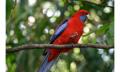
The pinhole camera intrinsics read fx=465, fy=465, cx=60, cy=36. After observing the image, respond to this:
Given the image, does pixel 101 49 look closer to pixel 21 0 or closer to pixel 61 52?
pixel 61 52

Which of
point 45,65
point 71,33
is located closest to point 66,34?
point 71,33

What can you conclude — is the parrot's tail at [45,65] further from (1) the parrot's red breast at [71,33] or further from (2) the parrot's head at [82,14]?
(2) the parrot's head at [82,14]

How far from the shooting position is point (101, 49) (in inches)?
74.2

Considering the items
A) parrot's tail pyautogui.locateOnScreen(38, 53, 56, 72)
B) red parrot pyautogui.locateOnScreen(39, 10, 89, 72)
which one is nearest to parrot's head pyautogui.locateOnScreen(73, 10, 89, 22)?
red parrot pyautogui.locateOnScreen(39, 10, 89, 72)

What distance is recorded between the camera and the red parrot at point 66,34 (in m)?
1.90

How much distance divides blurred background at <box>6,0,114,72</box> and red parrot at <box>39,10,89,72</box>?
0.7 inches

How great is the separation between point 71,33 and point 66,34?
0.07 feet

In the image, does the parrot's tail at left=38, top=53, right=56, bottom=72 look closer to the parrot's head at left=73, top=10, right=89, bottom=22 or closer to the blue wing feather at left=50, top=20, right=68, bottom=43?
the blue wing feather at left=50, top=20, right=68, bottom=43

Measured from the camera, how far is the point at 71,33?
6.27ft

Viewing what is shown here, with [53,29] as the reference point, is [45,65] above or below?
below

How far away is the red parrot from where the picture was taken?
1.90 metres

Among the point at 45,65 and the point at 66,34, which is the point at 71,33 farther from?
the point at 45,65

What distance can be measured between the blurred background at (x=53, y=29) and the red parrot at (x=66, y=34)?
2 centimetres

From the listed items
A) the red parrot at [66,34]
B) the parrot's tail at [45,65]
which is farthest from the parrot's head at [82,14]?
the parrot's tail at [45,65]
